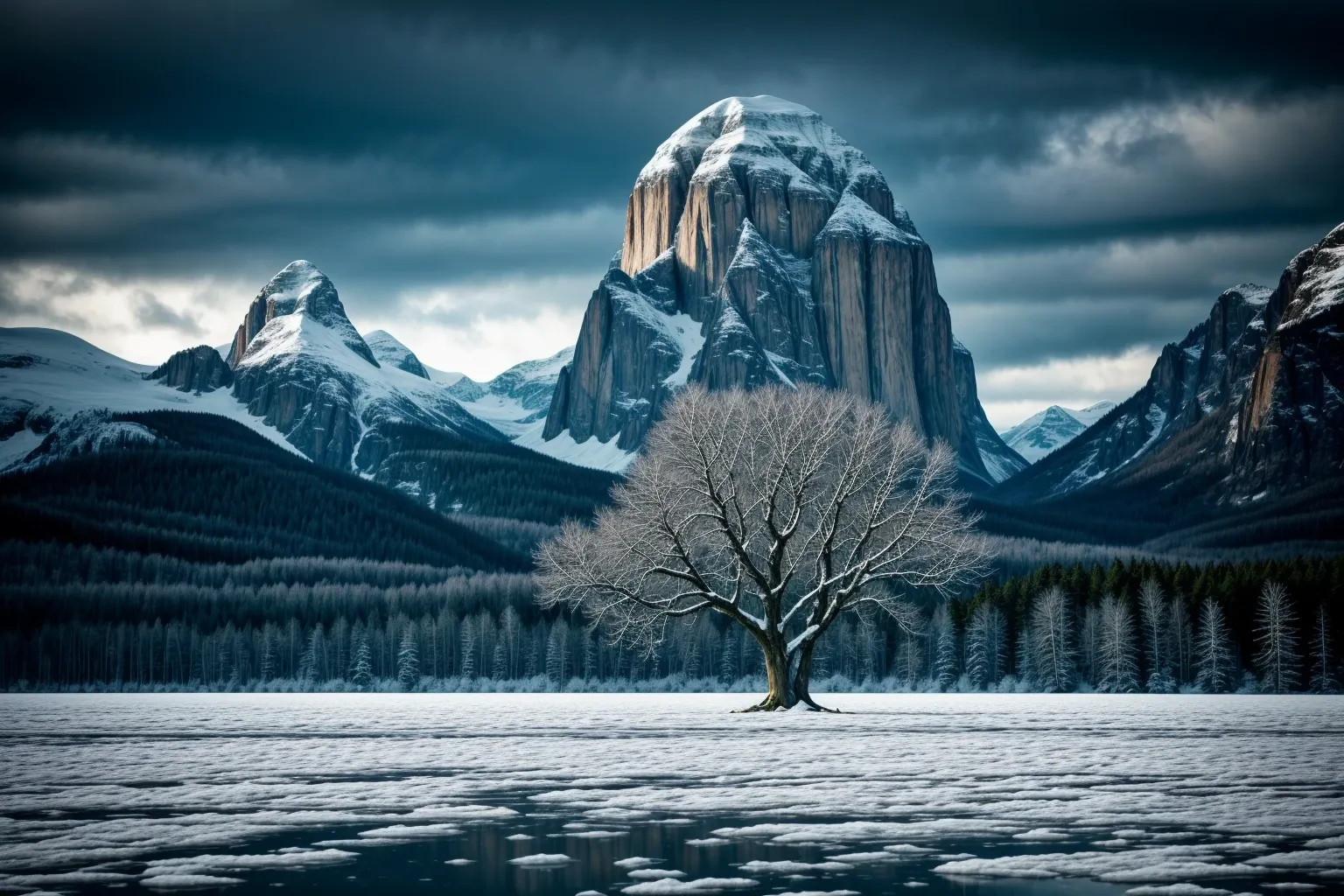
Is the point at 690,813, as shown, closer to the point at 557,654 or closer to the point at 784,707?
the point at 784,707

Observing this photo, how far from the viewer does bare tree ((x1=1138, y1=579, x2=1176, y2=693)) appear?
364 feet

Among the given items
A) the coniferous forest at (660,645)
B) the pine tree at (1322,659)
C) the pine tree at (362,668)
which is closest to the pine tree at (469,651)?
the coniferous forest at (660,645)

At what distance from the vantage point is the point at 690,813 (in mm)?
22109

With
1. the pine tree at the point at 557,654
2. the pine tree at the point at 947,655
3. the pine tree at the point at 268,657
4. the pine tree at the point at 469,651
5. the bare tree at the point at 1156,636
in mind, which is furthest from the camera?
the pine tree at the point at 268,657

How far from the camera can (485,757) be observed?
33875 mm

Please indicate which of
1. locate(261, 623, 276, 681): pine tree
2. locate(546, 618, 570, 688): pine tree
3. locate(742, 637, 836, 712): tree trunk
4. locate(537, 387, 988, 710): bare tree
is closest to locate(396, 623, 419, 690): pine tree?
locate(546, 618, 570, 688): pine tree

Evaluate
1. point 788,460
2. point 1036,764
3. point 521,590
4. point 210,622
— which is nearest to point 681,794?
point 1036,764

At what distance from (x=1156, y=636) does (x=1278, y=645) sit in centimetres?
1052

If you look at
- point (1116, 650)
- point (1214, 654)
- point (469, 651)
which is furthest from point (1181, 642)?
point (469, 651)

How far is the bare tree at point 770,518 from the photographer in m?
51.4

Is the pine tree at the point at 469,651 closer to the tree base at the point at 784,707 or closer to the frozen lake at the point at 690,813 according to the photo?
A: the tree base at the point at 784,707

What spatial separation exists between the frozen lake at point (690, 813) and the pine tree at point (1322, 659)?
6802 centimetres

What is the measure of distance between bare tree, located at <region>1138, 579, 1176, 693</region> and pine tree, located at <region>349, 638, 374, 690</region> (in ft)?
265

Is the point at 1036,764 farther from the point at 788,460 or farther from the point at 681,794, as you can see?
the point at 788,460
